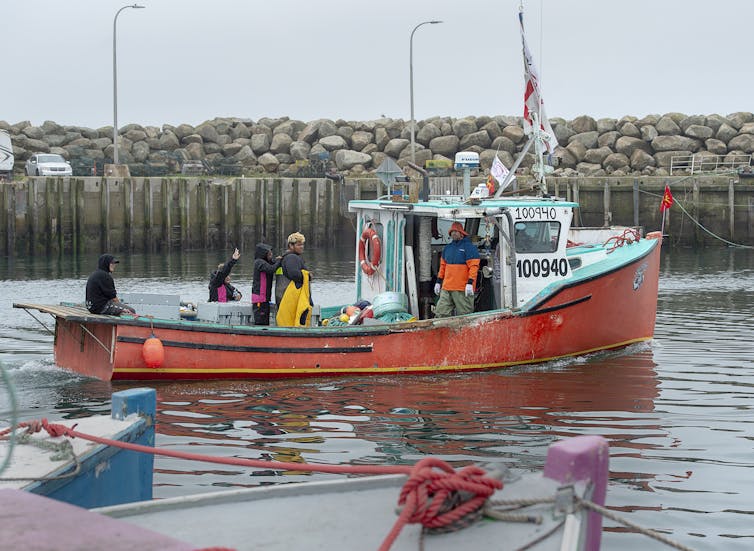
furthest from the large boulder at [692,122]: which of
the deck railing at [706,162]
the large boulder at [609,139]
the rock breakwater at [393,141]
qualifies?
the large boulder at [609,139]

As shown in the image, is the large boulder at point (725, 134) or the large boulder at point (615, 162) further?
the large boulder at point (725, 134)

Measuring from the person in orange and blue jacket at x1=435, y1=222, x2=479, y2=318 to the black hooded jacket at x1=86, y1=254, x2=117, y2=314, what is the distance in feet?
13.4

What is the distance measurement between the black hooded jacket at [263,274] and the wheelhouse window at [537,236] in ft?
10.2

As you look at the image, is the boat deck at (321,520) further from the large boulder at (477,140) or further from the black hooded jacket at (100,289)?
the large boulder at (477,140)

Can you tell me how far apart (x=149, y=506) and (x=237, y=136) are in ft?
152

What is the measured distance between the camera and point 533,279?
1282 centimetres

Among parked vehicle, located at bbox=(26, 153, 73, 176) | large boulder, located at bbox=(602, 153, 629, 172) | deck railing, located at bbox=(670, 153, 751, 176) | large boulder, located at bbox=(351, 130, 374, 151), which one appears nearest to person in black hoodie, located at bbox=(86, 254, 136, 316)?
parked vehicle, located at bbox=(26, 153, 73, 176)

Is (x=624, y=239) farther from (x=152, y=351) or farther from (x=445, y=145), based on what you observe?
(x=445, y=145)

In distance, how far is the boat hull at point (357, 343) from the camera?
11.6 meters

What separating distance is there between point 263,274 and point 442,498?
9.01m

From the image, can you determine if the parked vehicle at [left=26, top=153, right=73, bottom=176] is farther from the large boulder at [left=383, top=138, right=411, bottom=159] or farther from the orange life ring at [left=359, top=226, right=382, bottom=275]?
the orange life ring at [left=359, top=226, right=382, bottom=275]

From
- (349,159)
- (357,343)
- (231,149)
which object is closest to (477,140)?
(349,159)

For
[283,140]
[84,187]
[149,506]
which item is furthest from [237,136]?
[149,506]

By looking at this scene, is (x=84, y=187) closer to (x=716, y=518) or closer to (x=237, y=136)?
(x=237, y=136)
